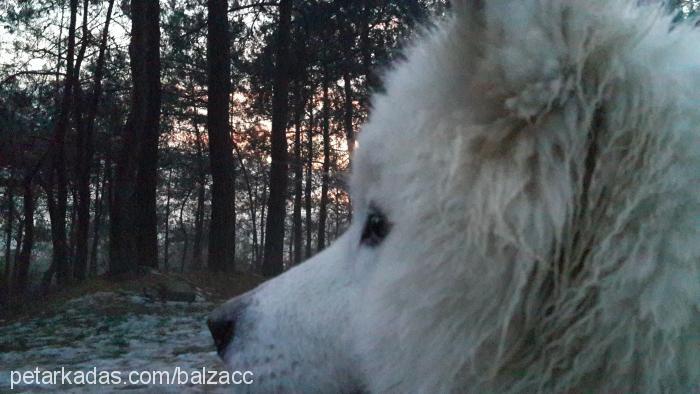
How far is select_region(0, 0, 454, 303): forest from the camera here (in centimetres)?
1262

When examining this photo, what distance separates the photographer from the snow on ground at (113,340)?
4.40 metres

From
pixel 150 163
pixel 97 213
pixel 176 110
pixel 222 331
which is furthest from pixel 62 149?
pixel 222 331

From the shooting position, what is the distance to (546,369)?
42.1 inches

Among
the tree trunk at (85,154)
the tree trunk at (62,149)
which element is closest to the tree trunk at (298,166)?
the tree trunk at (85,154)

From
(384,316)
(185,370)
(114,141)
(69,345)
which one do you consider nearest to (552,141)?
(384,316)

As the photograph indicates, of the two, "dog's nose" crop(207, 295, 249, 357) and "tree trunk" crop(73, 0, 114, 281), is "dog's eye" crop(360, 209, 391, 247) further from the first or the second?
"tree trunk" crop(73, 0, 114, 281)

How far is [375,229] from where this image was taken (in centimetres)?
150

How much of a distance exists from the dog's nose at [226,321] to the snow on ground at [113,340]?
1.43m

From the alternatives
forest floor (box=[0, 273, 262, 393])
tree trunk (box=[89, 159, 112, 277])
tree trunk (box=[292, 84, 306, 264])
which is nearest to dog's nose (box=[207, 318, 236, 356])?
forest floor (box=[0, 273, 262, 393])

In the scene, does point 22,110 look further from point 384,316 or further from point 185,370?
point 384,316

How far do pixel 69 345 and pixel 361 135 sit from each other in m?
4.89

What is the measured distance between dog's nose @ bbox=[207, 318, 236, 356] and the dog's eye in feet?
1.55

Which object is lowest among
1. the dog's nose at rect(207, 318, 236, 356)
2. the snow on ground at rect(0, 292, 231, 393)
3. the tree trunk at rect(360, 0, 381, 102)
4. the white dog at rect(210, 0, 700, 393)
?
the snow on ground at rect(0, 292, 231, 393)

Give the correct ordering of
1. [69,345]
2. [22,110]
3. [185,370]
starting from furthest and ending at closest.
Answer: [22,110], [69,345], [185,370]
